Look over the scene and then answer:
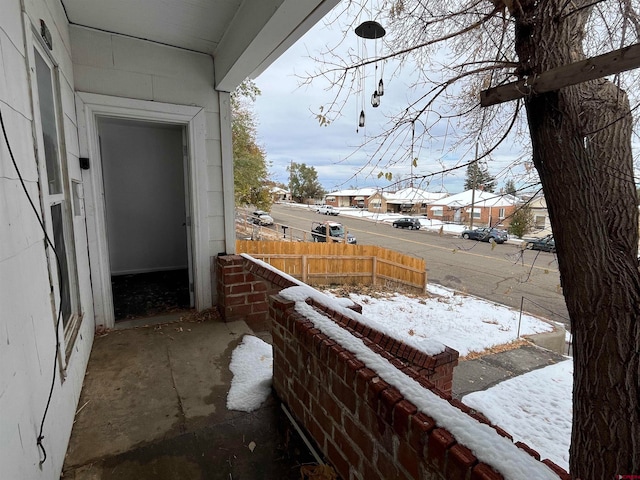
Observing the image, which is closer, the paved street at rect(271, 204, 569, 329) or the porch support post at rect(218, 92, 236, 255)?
the porch support post at rect(218, 92, 236, 255)

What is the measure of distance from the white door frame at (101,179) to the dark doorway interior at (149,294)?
361 millimetres

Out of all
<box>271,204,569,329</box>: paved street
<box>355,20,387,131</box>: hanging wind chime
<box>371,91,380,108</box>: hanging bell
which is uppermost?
<box>355,20,387,131</box>: hanging wind chime

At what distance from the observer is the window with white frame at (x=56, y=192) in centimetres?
168

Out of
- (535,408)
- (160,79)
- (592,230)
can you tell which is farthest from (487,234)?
(535,408)

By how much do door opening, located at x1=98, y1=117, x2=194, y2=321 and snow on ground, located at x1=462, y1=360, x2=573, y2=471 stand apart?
4226mm

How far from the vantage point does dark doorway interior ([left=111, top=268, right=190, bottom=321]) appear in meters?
3.55

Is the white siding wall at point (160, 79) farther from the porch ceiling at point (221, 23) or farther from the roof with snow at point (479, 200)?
the roof with snow at point (479, 200)

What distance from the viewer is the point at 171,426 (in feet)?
6.18

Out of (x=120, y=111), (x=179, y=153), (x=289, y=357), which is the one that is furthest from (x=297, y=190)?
(x=289, y=357)

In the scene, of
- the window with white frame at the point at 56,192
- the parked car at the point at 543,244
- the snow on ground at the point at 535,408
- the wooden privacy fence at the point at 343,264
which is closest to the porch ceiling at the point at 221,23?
the window with white frame at the point at 56,192

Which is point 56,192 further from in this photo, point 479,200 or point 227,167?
point 479,200

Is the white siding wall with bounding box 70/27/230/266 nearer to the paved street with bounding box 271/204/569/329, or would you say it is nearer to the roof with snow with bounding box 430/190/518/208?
the roof with snow with bounding box 430/190/518/208

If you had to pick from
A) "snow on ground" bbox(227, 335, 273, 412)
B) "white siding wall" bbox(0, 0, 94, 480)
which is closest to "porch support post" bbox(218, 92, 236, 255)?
"snow on ground" bbox(227, 335, 273, 412)

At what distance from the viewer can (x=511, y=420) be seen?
3479 millimetres
